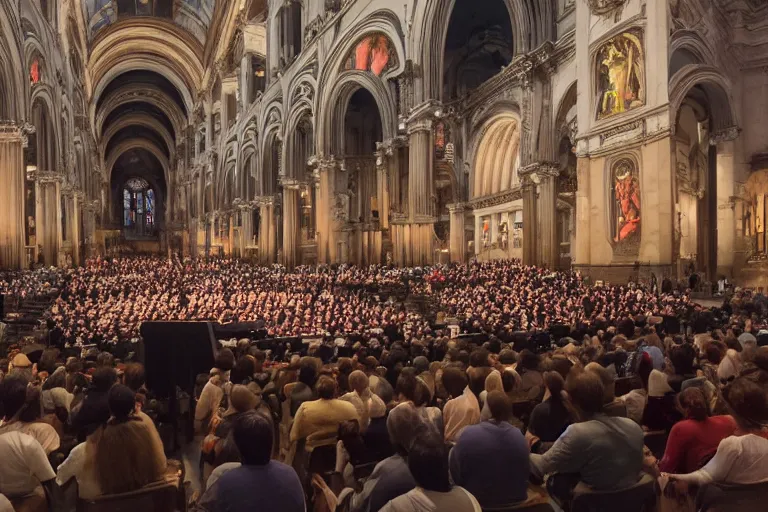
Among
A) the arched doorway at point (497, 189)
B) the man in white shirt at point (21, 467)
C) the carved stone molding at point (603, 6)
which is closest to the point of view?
the man in white shirt at point (21, 467)

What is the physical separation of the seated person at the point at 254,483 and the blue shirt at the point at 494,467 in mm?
1043

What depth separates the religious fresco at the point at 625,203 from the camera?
64.1 ft

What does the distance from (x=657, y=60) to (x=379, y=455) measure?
60.3ft

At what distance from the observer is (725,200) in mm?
26172

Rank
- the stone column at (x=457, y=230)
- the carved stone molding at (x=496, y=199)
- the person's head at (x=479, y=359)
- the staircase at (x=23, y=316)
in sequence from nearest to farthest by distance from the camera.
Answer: the person's head at (x=479, y=359) → the staircase at (x=23, y=316) → the carved stone molding at (x=496, y=199) → the stone column at (x=457, y=230)

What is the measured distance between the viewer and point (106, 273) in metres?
31.7

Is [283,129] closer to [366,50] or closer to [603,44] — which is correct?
[366,50]

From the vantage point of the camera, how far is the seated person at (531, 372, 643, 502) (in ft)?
11.5

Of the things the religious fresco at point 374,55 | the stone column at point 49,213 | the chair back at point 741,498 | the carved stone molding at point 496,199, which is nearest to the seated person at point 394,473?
the chair back at point 741,498

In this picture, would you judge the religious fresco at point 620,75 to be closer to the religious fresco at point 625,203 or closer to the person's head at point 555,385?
the religious fresco at point 625,203

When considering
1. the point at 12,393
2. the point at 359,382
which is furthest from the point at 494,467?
the point at 12,393

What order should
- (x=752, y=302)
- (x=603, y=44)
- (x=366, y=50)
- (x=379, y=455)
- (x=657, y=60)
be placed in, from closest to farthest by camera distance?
1. (x=379, y=455)
2. (x=752, y=302)
3. (x=657, y=60)
4. (x=603, y=44)
5. (x=366, y=50)

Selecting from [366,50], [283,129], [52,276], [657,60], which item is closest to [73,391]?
[657,60]

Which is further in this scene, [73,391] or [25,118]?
[25,118]
